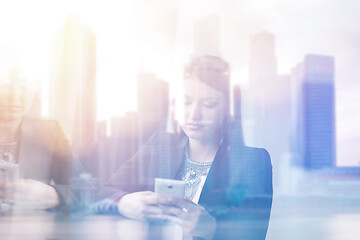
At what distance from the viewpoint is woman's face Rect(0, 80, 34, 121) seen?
181 cm

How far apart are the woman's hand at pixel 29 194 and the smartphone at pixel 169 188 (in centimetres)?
46

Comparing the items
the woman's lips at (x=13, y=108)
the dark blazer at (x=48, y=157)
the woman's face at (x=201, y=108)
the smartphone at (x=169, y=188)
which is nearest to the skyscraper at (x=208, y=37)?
the woman's face at (x=201, y=108)

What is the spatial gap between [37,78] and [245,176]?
3.52ft

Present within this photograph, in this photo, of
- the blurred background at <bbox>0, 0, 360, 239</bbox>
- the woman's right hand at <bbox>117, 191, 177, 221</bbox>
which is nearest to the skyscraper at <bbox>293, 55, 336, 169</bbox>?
the blurred background at <bbox>0, 0, 360, 239</bbox>

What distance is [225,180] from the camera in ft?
6.12

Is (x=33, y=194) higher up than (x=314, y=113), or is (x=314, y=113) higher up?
(x=314, y=113)

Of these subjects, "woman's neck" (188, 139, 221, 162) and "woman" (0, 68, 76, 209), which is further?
"woman's neck" (188, 139, 221, 162)

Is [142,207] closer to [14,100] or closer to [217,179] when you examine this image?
[217,179]

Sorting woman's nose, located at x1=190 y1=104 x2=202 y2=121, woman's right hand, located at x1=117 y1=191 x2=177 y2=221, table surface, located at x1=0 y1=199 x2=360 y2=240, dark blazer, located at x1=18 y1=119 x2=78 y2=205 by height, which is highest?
woman's nose, located at x1=190 y1=104 x2=202 y2=121

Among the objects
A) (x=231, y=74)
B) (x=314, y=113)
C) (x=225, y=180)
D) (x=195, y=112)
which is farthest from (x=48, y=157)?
(x=314, y=113)

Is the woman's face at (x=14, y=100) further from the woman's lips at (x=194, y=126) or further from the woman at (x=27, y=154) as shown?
the woman's lips at (x=194, y=126)

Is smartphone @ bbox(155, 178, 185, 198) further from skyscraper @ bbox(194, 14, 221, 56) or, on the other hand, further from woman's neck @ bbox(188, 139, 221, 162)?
skyscraper @ bbox(194, 14, 221, 56)

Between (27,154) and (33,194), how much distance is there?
185 millimetres

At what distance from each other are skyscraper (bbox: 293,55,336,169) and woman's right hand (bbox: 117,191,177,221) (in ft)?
2.21
